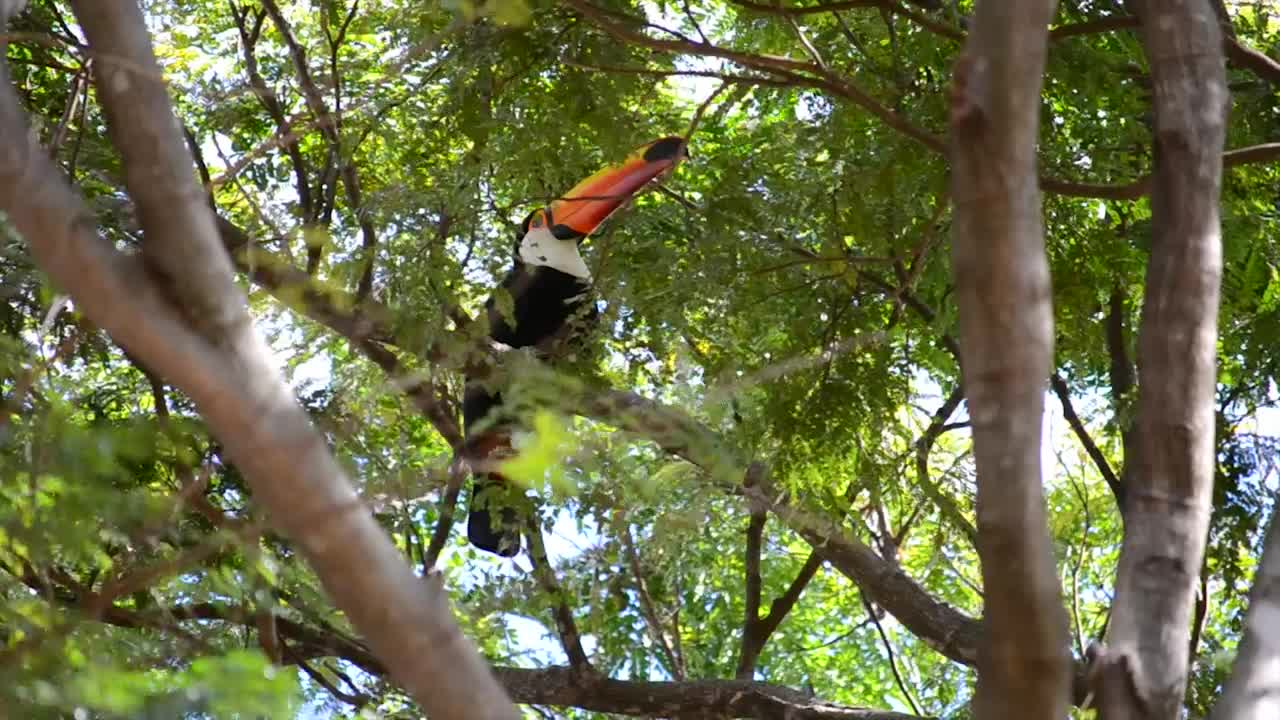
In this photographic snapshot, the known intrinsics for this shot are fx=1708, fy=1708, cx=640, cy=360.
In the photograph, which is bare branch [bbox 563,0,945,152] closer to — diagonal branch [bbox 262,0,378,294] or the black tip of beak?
diagonal branch [bbox 262,0,378,294]

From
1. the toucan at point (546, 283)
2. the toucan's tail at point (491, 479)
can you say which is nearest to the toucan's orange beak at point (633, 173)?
the toucan at point (546, 283)

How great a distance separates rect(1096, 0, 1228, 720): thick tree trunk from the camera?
1960 mm

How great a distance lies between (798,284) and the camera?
14.3ft

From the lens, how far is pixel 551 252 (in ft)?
18.6

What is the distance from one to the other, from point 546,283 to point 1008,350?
155 inches

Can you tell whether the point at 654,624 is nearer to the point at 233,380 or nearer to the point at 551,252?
the point at 551,252

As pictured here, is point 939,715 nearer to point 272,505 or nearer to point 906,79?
point 906,79

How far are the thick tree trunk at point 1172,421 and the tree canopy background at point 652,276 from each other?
889 millimetres

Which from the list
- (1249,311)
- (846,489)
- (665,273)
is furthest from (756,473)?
(1249,311)

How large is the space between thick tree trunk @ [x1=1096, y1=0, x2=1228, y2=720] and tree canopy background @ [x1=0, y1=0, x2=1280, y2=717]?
89cm

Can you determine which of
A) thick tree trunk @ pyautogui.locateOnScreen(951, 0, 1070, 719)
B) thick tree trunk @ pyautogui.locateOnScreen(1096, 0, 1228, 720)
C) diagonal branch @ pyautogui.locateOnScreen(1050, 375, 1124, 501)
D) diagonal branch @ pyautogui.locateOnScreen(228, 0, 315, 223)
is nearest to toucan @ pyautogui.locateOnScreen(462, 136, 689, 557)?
diagonal branch @ pyautogui.locateOnScreen(228, 0, 315, 223)

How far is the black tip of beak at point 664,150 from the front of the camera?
4.52 m

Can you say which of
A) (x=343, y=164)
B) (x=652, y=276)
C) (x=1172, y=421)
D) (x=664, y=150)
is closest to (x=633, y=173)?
(x=664, y=150)

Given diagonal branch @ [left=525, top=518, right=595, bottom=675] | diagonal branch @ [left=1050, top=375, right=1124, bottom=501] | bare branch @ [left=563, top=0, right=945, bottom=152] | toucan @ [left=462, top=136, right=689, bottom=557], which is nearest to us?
bare branch @ [left=563, top=0, right=945, bottom=152]
